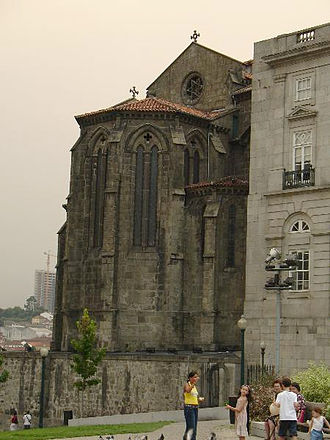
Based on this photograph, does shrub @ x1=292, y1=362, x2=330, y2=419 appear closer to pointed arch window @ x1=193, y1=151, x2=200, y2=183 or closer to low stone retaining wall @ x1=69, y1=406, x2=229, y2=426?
low stone retaining wall @ x1=69, y1=406, x2=229, y2=426

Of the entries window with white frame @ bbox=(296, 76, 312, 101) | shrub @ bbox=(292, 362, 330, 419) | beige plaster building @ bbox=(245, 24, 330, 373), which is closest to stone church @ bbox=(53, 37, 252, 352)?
beige plaster building @ bbox=(245, 24, 330, 373)

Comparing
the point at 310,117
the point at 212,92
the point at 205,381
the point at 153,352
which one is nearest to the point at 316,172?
the point at 310,117

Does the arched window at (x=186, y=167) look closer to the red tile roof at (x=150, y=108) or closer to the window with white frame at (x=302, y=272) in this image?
the red tile roof at (x=150, y=108)

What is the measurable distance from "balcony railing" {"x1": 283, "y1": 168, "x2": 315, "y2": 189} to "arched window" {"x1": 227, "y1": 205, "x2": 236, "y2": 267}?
8995 mm

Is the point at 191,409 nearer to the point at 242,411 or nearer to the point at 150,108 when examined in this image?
the point at 242,411

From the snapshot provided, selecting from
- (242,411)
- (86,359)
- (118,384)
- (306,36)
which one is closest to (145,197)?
(118,384)

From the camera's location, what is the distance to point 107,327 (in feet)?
163

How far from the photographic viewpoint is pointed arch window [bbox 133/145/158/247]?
51.5m

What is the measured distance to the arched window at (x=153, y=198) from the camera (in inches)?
2026

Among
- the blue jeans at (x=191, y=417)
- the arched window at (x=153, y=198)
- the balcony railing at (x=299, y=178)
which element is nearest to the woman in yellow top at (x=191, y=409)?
the blue jeans at (x=191, y=417)

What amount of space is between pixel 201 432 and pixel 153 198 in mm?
25799

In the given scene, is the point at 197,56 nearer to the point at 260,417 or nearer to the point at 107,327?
the point at 107,327

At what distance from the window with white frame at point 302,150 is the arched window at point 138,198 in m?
12.7

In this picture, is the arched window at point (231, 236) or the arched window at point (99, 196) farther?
the arched window at point (99, 196)
